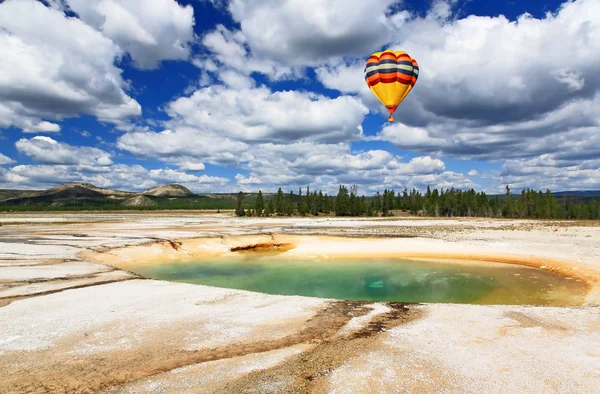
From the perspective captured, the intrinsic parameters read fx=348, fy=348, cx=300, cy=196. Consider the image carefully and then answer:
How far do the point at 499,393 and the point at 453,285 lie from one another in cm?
1458

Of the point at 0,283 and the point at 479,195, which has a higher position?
the point at 479,195

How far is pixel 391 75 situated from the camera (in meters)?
35.7

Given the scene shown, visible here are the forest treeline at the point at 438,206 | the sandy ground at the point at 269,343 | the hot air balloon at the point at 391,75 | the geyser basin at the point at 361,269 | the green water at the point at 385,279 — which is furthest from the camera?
the forest treeline at the point at 438,206

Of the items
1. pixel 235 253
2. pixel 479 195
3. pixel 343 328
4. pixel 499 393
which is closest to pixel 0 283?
pixel 343 328

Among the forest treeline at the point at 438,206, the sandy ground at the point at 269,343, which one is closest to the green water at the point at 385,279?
the sandy ground at the point at 269,343

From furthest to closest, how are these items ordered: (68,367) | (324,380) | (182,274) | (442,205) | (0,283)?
(442,205)
(182,274)
(0,283)
(68,367)
(324,380)

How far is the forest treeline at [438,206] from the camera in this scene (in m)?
118

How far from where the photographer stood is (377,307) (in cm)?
1075

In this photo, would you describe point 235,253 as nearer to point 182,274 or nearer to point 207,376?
point 182,274

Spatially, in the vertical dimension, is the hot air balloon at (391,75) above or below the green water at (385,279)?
above

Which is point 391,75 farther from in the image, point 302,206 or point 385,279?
point 302,206

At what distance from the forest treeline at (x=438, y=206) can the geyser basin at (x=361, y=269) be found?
83530 millimetres

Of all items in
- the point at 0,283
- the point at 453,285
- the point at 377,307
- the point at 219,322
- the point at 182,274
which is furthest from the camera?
the point at 182,274

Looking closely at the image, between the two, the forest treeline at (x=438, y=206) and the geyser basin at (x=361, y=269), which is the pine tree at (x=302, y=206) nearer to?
the forest treeline at (x=438, y=206)
